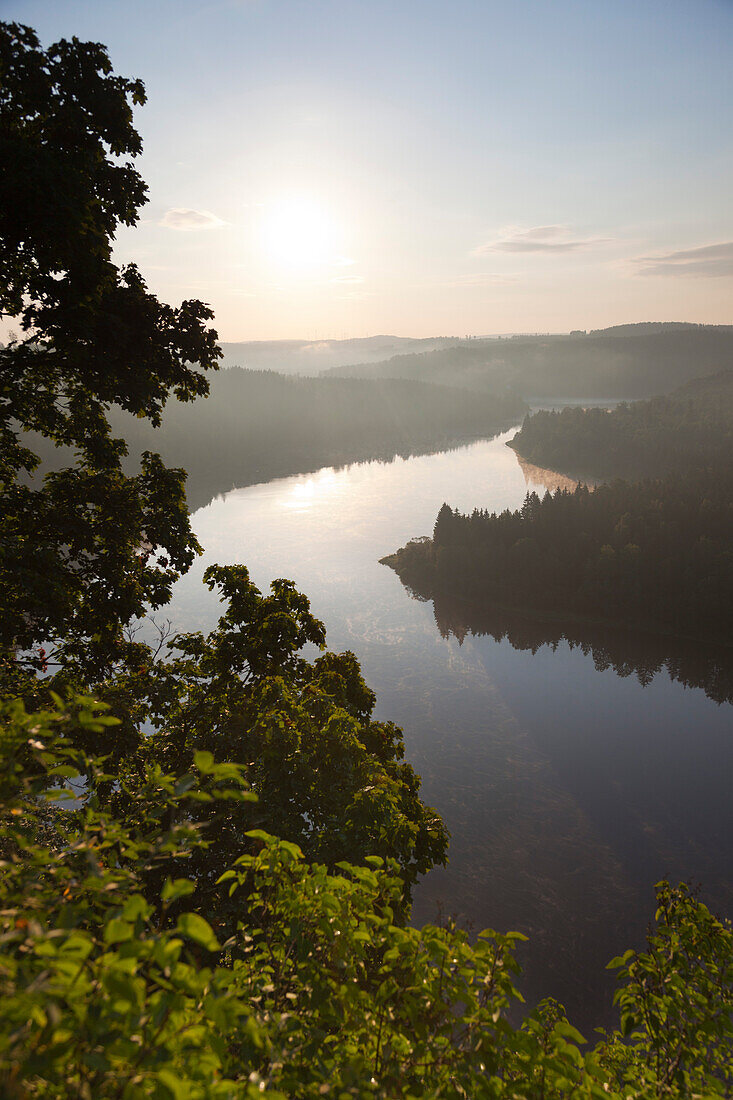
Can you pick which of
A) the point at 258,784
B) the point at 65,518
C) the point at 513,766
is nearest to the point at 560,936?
the point at 513,766

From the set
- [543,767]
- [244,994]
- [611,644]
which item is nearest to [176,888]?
[244,994]

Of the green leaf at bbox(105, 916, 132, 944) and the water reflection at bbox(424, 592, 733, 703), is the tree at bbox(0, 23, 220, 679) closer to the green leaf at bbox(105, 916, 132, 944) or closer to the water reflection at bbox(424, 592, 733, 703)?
the green leaf at bbox(105, 916, 132, 944)

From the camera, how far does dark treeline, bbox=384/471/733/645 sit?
8462 centimetres

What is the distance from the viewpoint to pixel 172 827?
319 centimetres

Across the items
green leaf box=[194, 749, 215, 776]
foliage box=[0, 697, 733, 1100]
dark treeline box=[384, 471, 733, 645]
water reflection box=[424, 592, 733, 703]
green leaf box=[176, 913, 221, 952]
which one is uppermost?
green leaf box=[194, 749, 215, 776]

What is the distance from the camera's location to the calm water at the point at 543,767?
36.0 meters

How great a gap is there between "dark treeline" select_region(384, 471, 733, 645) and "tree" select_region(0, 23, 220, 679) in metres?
84.0

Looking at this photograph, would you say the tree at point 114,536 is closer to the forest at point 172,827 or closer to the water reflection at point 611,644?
the forest at point 172,827

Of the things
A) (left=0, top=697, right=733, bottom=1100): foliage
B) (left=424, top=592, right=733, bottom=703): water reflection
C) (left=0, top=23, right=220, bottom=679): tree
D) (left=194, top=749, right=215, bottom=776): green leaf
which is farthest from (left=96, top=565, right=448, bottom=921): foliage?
(left=424, top=592, right=733, bottom=703): water reflection

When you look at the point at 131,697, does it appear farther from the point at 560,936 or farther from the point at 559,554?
the point at 559,554

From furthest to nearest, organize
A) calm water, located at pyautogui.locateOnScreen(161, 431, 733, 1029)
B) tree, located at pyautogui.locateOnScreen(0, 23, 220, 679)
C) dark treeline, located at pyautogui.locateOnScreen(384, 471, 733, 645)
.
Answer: dark treeline, located at pyautogui.locateOnScreen(384, 471, 733, 645) < calm water, located at pyautogui.locateOnScreen(161, 431, 733, 1029) < tree, located at pyautogui.locateOnScreen(0, 23, 220, 679)

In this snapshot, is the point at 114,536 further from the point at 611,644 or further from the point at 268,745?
the point at 611,644

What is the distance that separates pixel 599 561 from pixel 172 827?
9788 cm

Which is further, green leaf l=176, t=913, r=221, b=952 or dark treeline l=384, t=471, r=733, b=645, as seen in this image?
dark treeline l=384, t=471, r=733, b=645
